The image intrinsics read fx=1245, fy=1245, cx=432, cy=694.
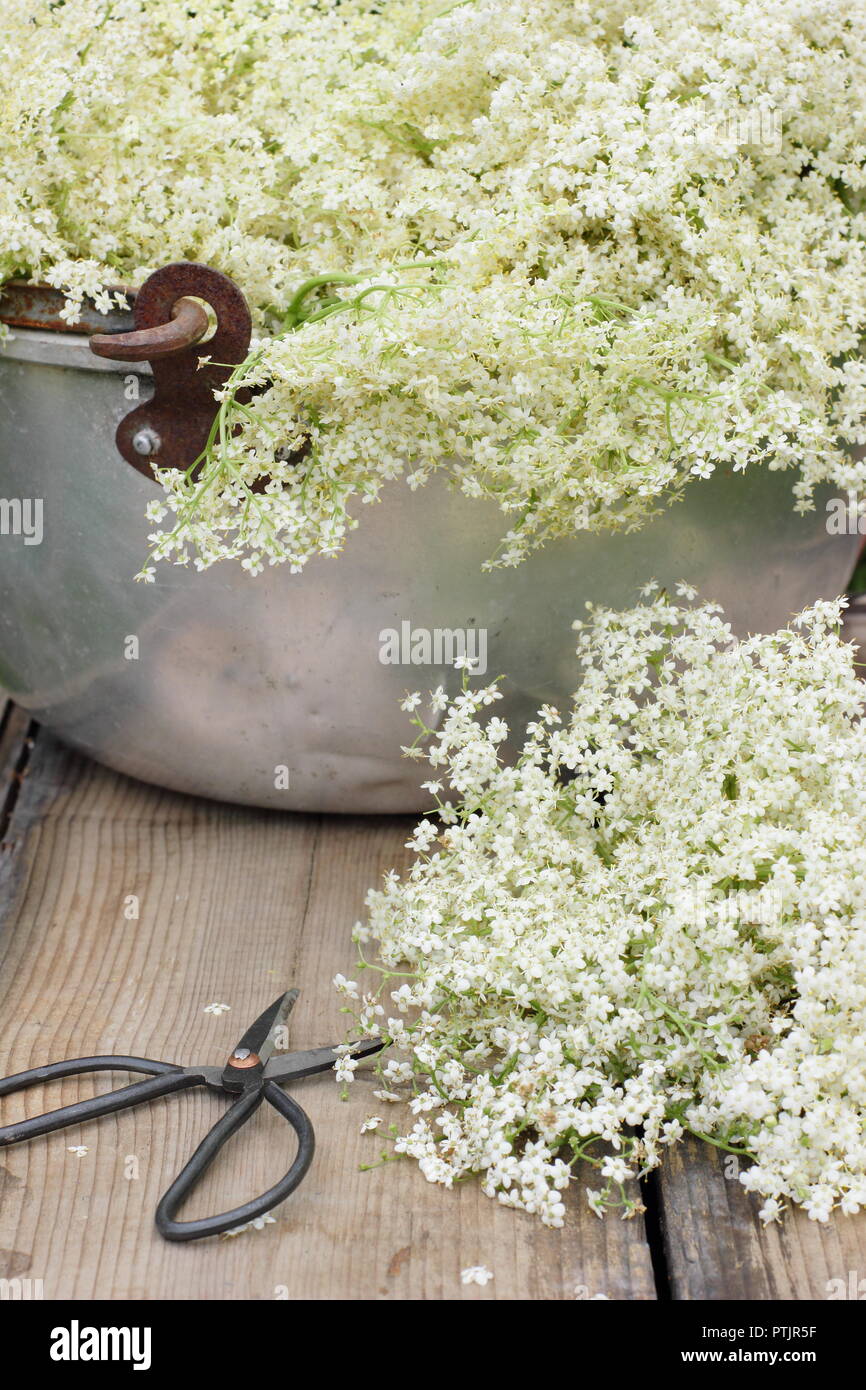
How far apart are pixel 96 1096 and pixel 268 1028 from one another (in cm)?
11

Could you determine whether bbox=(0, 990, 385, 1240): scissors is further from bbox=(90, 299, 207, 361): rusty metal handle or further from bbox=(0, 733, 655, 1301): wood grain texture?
bbox=(90, 299, 207, 361): rusty metal handle

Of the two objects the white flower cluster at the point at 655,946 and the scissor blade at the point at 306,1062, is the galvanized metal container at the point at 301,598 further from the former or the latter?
the scissor blade at the point at 306,1062

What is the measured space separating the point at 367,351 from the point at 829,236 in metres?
0.42

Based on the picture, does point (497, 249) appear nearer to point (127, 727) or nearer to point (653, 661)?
point (653, 661)

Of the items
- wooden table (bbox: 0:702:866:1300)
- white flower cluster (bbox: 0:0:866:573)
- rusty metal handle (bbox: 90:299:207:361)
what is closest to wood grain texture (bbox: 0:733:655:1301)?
wooden table (bbox: 0:702:866:1300)

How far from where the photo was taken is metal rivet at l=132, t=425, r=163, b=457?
0.83 metres

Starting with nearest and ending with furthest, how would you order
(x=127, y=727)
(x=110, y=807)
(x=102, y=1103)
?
(x=102, y=1103) < (x=127, y=727) < (x=110, y=807)

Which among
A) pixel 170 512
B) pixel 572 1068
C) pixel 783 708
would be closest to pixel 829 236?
pixel 783 708

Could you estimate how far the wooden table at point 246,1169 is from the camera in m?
0.65

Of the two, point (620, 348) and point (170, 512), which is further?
point (170, 512)

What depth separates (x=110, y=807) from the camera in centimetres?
114

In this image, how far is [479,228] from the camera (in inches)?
31.4

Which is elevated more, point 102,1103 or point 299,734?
point 299,734

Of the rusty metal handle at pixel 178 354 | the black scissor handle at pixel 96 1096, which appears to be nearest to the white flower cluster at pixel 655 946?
the black scissor handle at pixel 96 1096
